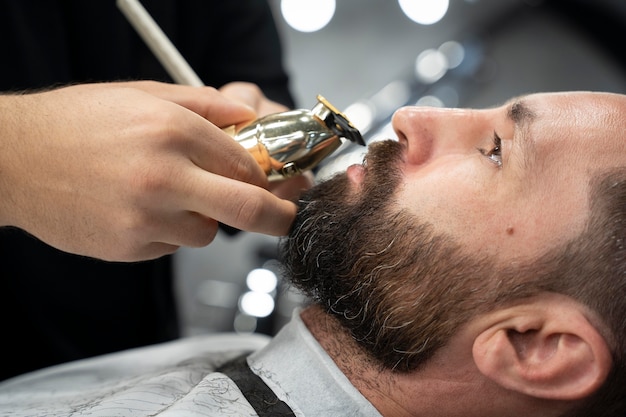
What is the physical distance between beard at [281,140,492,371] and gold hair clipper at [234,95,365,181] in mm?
77

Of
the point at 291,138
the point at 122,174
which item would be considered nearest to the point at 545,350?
the point at 291,138

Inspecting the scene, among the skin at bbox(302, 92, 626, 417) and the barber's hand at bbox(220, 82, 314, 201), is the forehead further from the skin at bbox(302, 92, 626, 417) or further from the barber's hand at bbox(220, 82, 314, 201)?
the barber's hand at bbox(220, 82, 314, 201)

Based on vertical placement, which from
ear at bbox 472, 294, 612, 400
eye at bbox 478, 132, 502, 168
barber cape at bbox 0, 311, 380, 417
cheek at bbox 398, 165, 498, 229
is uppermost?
eye at bbox 478, 132, 502, 168

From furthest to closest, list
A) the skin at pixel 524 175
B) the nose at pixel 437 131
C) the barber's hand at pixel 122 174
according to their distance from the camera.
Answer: the nose at pixel 437 131 < the skin at pixel 524 175 < the barber's hand at pixel 122 174

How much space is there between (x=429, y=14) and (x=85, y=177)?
2.93 meters

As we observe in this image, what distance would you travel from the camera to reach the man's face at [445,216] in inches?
38.9

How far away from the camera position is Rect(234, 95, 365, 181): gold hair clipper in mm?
1021

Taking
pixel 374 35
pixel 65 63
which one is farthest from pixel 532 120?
pixel 374 35

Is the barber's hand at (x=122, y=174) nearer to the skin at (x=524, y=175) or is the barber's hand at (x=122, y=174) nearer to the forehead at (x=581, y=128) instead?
the skin at (x=524, y=175)

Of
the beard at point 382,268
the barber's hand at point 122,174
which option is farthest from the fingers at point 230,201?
the beard at point 382,268

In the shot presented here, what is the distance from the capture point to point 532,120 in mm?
1048

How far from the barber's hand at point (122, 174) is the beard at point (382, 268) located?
12 cm

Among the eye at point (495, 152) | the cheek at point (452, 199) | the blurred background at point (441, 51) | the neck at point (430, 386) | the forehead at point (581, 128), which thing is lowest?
the neck at point (430, 386)

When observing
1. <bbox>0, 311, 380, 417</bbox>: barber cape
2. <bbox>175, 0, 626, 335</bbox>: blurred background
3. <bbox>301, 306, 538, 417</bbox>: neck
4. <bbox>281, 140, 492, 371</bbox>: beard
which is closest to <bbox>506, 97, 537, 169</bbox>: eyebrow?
<bbox>281, 140, 492, 371</bbox>: beard
